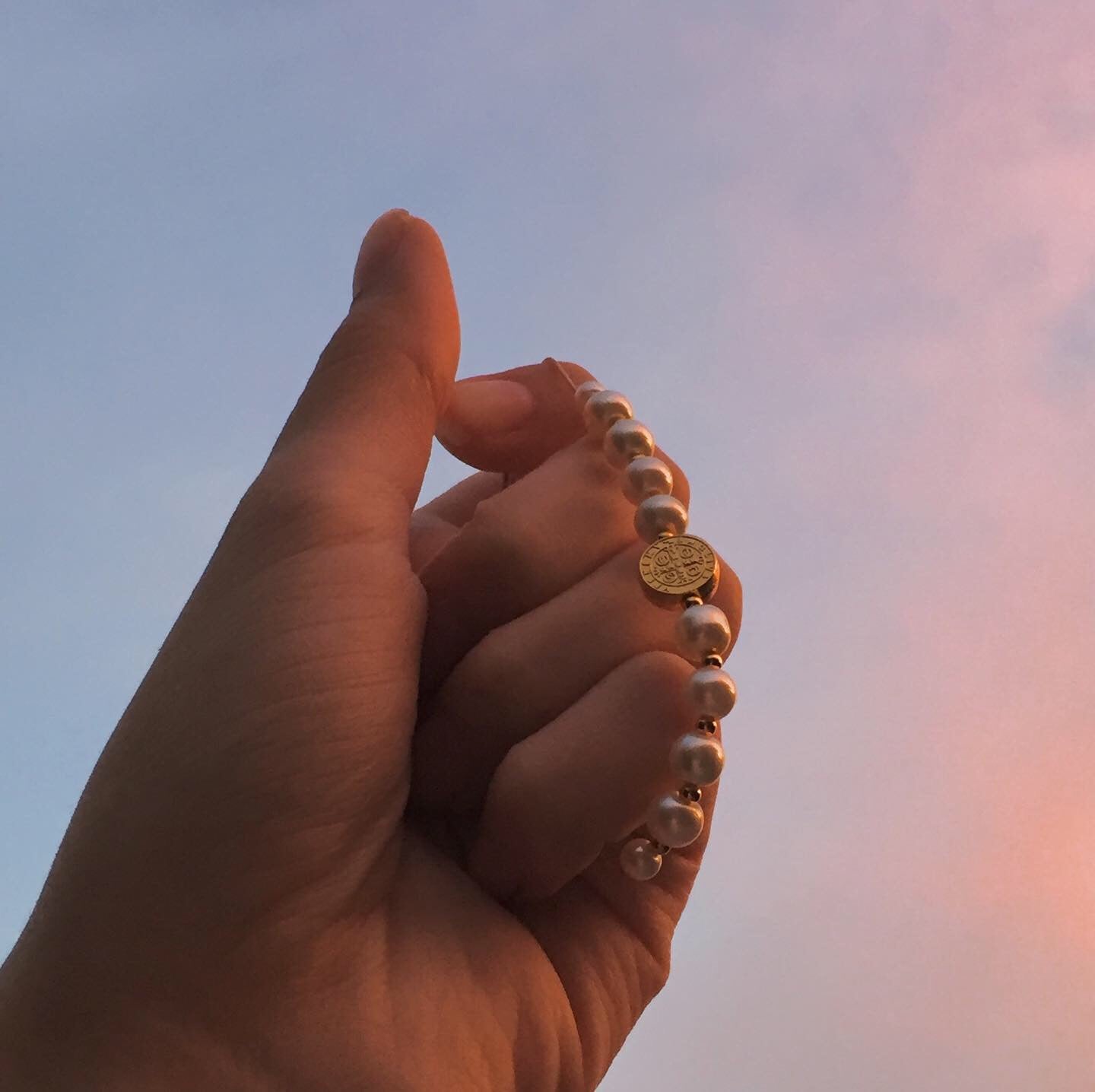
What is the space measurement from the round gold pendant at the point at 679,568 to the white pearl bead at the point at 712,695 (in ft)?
0.36

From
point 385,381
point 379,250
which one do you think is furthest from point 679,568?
point 379,250

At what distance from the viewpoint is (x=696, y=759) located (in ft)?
3.58

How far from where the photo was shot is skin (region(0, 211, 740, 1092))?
38.3 inches

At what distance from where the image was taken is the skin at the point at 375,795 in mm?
973

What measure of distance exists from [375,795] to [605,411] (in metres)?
0.58

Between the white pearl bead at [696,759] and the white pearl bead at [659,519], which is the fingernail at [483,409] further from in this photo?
the white pearl bead at [696,759]

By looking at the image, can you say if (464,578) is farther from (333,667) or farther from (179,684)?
(179,684)

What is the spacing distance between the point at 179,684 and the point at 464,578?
324 mm

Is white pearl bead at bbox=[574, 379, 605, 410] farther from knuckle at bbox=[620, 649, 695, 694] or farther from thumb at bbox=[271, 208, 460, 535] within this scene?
knuckle at bbox=[620, 649, 695, 694]

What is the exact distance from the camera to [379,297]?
4.17 ft

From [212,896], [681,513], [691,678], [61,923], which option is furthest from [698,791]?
[61,923]

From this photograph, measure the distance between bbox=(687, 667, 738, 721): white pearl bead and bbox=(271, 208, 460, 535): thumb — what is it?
1.20 ft

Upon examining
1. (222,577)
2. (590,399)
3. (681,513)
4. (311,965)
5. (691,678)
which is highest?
(590,399)

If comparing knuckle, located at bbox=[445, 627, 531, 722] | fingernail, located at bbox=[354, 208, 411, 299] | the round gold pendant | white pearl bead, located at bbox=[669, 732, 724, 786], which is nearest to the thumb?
fingernail, located at bbox=[354, 208, 411, 299]
